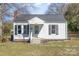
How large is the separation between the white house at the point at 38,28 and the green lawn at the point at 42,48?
0.88ft

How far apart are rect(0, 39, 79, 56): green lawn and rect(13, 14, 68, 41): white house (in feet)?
0.88

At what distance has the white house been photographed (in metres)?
12.5

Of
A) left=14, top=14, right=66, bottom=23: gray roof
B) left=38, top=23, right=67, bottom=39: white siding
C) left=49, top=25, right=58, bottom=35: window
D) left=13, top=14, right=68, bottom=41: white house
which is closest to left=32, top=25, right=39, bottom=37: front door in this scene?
left=13, top=14, right=68, bottom=41: white house

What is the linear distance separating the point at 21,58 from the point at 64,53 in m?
1.52

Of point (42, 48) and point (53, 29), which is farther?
point (53, 29)

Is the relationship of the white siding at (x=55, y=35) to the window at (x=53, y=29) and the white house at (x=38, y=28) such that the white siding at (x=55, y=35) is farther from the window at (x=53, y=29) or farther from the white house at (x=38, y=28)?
the window at (x=53, y=29)

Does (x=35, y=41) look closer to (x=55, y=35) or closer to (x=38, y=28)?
(x=38, y=28)

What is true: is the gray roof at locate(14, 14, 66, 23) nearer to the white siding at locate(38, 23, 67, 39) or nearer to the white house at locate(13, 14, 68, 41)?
the white house at locate(13, 14, 68, 41)

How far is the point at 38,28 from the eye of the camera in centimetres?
1278

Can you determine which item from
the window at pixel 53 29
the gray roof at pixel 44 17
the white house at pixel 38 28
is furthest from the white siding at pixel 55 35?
the gray roof at pixel 44 17

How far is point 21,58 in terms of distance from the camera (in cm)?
1177

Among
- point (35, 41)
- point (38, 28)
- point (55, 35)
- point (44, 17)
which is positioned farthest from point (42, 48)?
point (44, 17)

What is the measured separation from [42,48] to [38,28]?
3.09 feet

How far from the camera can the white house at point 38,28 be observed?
1255cm
